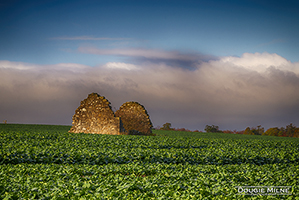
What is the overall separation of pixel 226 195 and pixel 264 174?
3.73m

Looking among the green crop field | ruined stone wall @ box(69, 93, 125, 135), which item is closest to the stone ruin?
ruined stone wall @ box(69, 93, 125, 135)

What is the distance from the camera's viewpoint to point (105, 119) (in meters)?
24.3

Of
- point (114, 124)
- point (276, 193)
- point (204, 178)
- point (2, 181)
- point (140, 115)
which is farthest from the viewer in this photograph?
point (140, 115)

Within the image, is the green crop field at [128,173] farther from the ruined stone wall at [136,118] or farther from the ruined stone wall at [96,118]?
the ruined stone wall at [136,118]

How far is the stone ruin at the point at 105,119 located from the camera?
24.1m

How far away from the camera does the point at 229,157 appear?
13.8 metres

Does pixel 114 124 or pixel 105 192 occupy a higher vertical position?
pixel 114 124

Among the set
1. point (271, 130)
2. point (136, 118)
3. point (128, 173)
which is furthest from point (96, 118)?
point (271, 130)

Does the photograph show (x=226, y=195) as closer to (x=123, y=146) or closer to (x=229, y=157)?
(x=229, y=157)

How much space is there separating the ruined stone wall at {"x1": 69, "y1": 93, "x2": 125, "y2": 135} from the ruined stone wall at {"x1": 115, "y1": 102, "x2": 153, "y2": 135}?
309 cm

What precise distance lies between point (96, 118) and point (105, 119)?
1.03m

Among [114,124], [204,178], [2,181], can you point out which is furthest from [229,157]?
[114,124]

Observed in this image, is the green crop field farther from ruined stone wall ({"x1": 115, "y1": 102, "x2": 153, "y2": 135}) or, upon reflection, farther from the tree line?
the tree line

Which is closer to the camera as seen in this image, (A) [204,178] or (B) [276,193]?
(B) [276,193]
